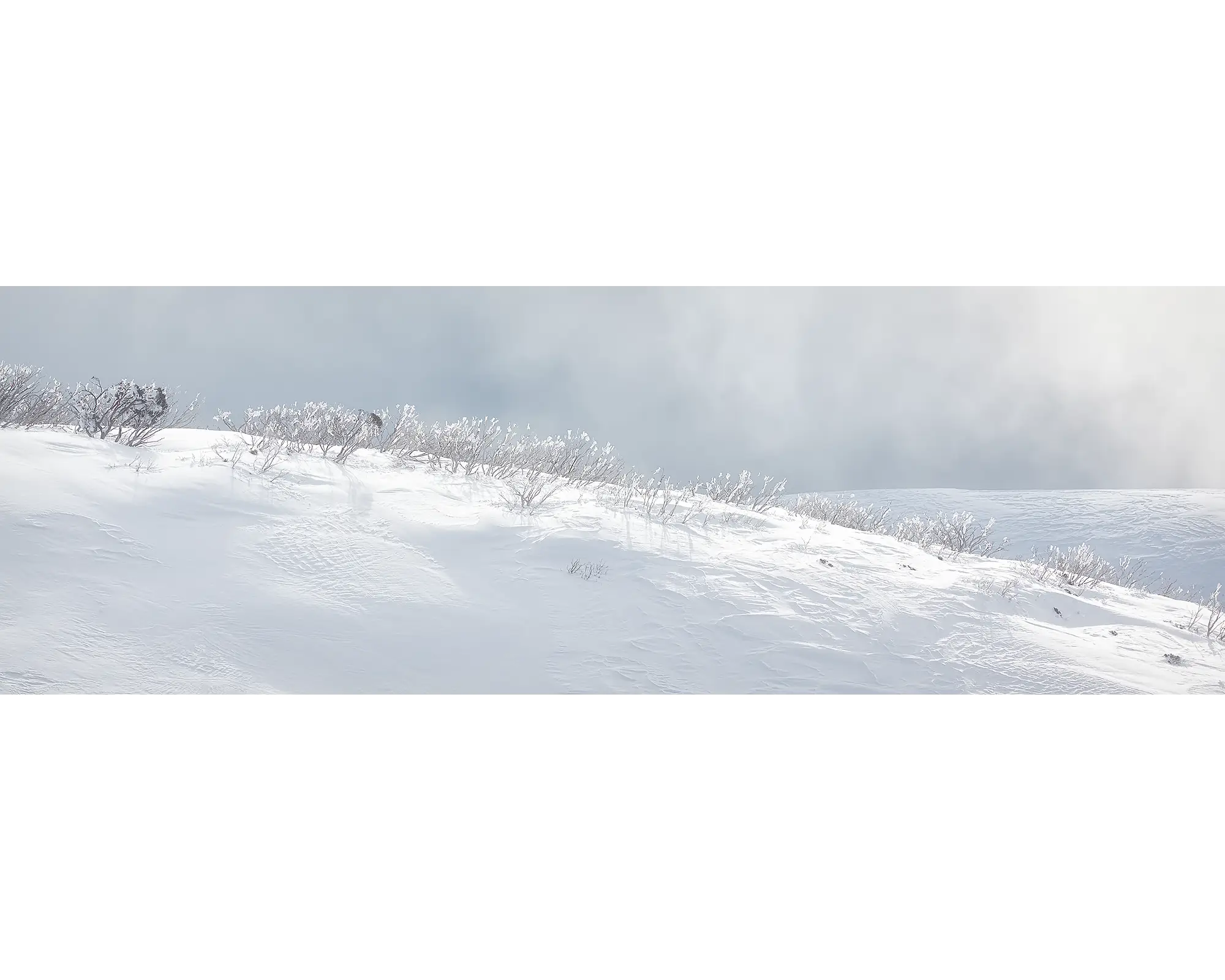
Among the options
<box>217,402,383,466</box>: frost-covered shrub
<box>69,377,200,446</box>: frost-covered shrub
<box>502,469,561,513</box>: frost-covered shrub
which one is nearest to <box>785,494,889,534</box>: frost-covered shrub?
<box>502,469,561,513</box>: frost-covered shrub

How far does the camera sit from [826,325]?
466 cm

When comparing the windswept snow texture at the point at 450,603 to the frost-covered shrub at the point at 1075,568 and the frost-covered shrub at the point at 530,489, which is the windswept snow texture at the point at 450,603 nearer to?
the frost-covered shrub at the point at 530,489

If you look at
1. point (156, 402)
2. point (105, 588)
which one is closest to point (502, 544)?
point (105, 588)

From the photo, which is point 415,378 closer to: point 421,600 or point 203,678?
point 421,600

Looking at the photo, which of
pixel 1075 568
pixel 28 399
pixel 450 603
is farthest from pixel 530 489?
pixel 1075 568

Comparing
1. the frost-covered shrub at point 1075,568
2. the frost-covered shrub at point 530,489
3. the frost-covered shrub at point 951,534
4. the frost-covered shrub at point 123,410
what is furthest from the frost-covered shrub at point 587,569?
the frost-covered shrub at point 1075,568

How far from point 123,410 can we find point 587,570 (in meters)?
3.12

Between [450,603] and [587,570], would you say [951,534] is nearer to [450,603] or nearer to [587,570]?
[587,570]

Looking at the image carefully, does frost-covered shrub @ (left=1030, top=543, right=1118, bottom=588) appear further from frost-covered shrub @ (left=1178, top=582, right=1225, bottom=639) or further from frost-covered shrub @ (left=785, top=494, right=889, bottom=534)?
frost-covered shrub @ (left=785, top=494, right=889, bottom=534)

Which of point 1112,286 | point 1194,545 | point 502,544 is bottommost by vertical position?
point 502,544

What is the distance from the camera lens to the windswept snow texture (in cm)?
309

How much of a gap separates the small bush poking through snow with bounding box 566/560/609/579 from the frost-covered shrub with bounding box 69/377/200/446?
2.75 meters

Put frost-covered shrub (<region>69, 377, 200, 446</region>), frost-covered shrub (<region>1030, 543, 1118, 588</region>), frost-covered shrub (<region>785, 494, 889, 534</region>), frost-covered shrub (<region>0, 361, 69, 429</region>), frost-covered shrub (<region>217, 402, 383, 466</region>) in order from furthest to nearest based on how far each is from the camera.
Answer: frost-covered shrub (<region>785, 494, 889, 534</region>)
frost-covered shrub (<region>1030, 543, 1118, 588</region>)
frost-covered shrub (<region>217, 402, 383, 466</region>)
frost-covered shrub (<region>69, 377, 200, 446</region>)
frost-covered shrub (<region>0, 361, 69, 429</region>)

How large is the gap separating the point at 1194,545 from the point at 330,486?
18.9 feet
